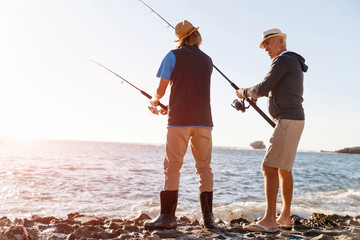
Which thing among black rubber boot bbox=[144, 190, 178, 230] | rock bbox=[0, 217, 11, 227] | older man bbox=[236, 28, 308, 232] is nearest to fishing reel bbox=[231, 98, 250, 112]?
older man bbox=[236, 28, 308, 232]

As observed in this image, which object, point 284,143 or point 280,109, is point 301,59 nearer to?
point 280,109

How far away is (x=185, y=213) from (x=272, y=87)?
3.11 metres

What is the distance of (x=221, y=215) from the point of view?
19.7 feet

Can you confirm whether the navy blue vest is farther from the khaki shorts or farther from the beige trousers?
the khaki shorts

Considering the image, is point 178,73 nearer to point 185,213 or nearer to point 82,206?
point 185,213

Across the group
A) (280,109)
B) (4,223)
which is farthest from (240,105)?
(4,223)

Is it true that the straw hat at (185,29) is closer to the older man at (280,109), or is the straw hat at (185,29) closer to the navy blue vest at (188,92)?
the navy blue vest at (188,92)

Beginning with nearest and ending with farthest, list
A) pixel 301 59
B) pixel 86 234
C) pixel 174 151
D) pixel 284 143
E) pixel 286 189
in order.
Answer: pixel 86 234, pixel 174 151, pixel 284 143, pixel 301 59, pixel 286 189

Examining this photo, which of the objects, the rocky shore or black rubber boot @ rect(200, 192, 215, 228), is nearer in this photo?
the rocky shore

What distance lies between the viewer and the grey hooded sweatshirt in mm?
3730

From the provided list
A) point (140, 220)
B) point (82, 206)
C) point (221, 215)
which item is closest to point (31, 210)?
point (82, 206)

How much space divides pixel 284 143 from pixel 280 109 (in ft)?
1.27

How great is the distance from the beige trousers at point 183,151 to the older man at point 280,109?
71 centimetres

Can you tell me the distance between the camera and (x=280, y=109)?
382 centimetres
